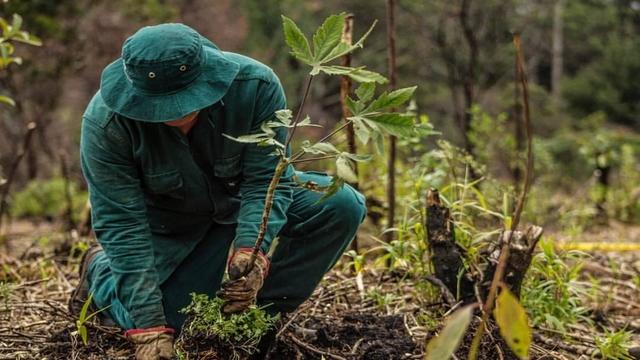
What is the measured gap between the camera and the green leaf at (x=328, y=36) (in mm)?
1966

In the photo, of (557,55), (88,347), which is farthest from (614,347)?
(557,55)

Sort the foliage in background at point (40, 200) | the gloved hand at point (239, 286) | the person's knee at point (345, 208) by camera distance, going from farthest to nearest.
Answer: the foliage in background at point (40, 200), the person's knee at point (345, 208), the gloved hand at point (239, 286)

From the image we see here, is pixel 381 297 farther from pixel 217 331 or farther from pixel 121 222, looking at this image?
pixel 121 222

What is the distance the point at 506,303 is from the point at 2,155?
10.4 meters

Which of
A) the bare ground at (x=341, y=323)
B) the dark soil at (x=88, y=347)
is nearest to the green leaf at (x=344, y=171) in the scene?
the bare ground at (x=341, y=323)

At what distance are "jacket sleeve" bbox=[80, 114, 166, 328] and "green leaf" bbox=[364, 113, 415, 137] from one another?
3.32 feet

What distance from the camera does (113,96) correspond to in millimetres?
2395

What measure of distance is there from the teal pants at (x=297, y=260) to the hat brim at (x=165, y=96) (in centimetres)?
59

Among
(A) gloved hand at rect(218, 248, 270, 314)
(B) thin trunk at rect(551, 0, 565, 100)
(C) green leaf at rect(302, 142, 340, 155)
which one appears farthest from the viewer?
(B) thin trunk at rect(551, 0, 565, 100)

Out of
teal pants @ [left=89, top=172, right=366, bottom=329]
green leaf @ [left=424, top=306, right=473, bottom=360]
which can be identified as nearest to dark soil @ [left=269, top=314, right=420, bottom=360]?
teal pants @ [left=89, top=172, right=366, bottom=329]

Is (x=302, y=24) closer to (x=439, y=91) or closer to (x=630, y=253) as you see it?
(x=439, y=91)

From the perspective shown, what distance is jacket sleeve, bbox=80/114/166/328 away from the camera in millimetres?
2557

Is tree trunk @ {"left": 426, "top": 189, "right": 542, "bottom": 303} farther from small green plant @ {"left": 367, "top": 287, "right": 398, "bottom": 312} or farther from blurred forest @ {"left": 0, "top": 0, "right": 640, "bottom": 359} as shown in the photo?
small green plant @ {"left": 367, "top": 287, "right": 398, "bottom": 312}

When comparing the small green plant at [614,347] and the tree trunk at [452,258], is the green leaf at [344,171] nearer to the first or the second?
the tree trunk at [452,258]
